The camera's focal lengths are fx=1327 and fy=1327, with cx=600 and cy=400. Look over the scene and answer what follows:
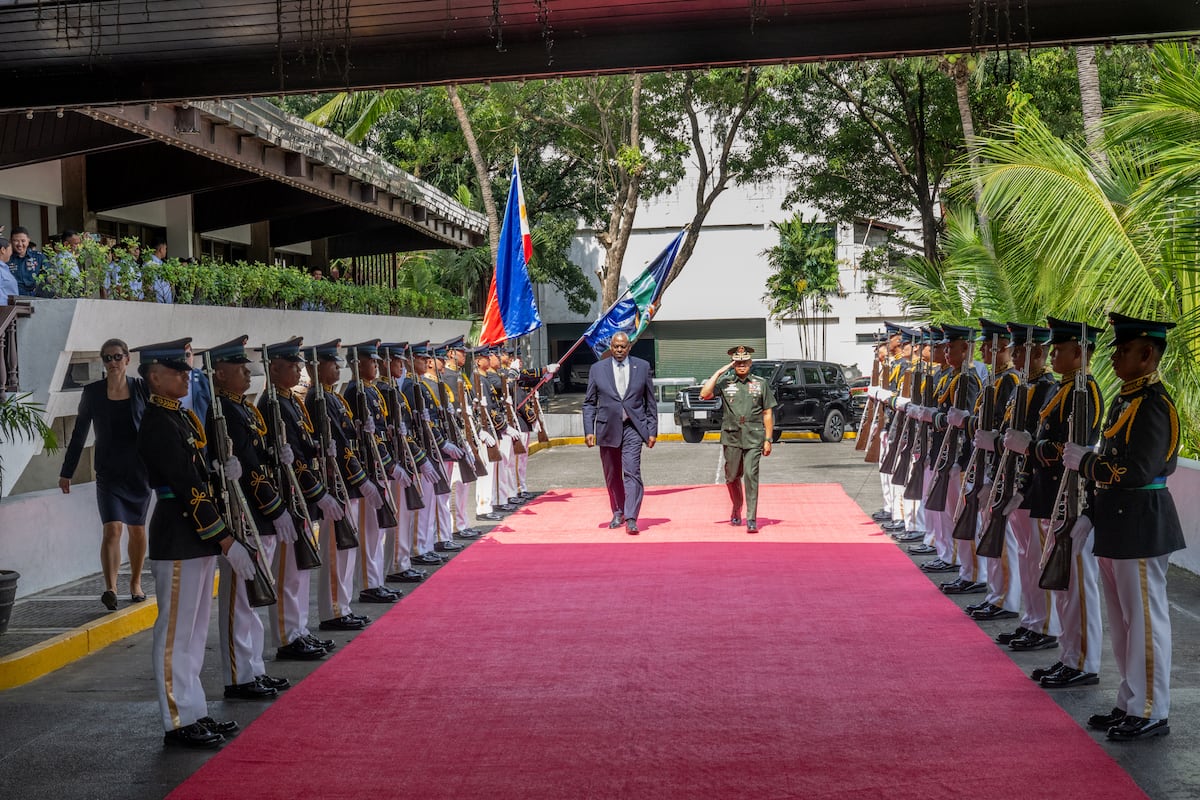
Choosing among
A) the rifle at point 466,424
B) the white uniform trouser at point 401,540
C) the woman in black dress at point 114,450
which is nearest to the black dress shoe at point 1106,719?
the white uniform trouser at point 401,540

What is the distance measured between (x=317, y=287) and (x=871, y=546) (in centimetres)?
1198

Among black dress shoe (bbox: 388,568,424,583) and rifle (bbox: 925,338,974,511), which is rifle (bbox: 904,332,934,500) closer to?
rifle (bbox: 925,338,974,511)

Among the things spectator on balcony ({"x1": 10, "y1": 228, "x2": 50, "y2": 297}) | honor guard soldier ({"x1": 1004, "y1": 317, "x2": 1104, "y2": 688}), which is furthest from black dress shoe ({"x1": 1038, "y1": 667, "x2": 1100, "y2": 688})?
spectator on balcony ({"x1": 10, "y1": 228, "x2": 50, "y2": 297})

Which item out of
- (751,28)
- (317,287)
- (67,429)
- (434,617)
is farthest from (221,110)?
(751,28)

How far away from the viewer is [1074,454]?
714cm

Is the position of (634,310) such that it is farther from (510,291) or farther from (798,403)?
(798,403)

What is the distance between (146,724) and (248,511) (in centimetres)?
129

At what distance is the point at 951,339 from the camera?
37.1 ft

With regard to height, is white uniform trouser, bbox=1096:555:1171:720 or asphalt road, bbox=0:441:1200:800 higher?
white uniform trouser, bbox=1096:555:1171:720

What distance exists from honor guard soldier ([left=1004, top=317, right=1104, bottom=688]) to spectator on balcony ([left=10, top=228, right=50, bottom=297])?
33.5 ft

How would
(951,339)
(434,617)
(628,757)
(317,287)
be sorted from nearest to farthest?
1. (628,757)
2. (434,617)
3. (951,339)
4. (317,287)

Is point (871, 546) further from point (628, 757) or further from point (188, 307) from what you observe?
point (188, 307)

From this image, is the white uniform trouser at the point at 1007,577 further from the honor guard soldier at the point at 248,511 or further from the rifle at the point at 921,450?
the honor guard soldier at the point at 248,511

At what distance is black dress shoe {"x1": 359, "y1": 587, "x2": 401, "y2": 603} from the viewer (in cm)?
1080
